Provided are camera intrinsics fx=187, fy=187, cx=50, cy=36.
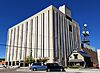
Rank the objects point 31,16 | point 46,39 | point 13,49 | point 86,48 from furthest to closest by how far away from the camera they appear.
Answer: point 86,48 → point 13,49 → point 31,16 → point 46,39

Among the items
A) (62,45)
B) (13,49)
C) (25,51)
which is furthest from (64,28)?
(13,49)

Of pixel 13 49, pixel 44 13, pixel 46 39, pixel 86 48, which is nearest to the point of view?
pixel 46 39

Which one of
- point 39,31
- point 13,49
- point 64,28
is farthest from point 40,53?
point 13,49

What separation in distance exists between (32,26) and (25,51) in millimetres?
16888

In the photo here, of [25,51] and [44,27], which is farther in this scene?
[25,51]

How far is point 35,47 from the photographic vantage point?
114 m

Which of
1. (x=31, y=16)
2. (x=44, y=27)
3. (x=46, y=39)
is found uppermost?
(x=31, y=16)

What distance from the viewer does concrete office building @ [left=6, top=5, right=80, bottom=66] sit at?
107 metres

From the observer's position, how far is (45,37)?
109m

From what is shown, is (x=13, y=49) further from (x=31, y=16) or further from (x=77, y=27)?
(x=77, y=27)

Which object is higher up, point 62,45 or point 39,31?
point 39,31

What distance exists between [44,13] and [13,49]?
3784cm

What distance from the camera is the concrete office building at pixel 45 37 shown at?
352 feet

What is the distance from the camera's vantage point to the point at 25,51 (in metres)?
122
